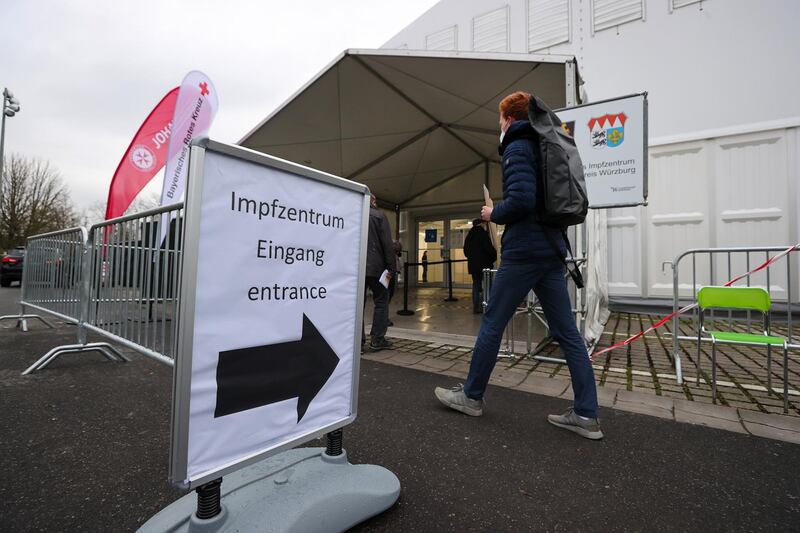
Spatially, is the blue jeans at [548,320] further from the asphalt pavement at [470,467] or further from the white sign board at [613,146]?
the white sign board at [613,146]

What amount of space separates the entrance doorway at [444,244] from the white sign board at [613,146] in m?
7.57

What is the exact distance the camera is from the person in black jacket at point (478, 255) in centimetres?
739

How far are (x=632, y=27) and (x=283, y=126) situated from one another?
664 cm

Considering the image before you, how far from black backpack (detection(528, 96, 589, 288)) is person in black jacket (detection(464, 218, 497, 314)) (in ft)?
17.1

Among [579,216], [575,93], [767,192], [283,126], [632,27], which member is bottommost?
[579,216]

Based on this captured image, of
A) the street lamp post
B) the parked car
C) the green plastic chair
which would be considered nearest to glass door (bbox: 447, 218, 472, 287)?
the green plastic chair

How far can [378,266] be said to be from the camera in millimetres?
4379

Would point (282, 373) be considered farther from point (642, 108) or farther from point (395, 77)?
point (395, 77)

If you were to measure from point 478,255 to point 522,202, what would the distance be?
5492mm

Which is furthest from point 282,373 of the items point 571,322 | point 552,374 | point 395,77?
point 395,77

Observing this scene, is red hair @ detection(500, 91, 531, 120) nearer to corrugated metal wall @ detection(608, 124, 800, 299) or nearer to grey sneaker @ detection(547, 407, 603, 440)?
grey sneaker @ detection(547, 407, 603, 440)

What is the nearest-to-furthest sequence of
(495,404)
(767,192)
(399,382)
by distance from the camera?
(495,404) → (399,382) → (767,192)

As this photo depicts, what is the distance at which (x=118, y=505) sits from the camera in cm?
150

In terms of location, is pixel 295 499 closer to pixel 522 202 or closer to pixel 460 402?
pixel 460 402
